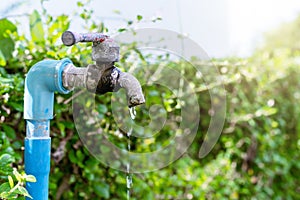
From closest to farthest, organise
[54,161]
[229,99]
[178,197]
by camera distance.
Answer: [54,161] < [178,197] < [229,99]

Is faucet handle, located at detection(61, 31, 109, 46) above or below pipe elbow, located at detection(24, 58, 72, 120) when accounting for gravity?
above

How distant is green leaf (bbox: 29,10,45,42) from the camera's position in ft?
5.03

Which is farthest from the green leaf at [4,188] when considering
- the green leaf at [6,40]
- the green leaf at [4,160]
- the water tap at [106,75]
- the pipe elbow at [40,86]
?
the green leaf at [6,40]

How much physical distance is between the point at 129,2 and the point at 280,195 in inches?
66.7

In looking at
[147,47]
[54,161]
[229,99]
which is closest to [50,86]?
[54,161]

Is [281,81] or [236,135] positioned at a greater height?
[281,81]

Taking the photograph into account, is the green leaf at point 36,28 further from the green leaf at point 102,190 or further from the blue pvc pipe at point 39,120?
the green leaf at point 102,190

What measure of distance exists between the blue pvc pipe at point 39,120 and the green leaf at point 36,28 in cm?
35

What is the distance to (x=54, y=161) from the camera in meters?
1.58

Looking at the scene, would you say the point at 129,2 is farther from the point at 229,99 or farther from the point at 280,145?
the point at 280,145

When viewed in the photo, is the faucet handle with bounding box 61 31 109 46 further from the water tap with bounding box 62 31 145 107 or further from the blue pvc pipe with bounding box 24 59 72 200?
the blue pvc pipe with bounding box 24 59 72 200

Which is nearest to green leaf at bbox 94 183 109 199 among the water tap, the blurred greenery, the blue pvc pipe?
the blurred greenery

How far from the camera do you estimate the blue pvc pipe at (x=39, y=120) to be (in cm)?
119

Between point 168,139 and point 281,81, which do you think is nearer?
point 168,139
